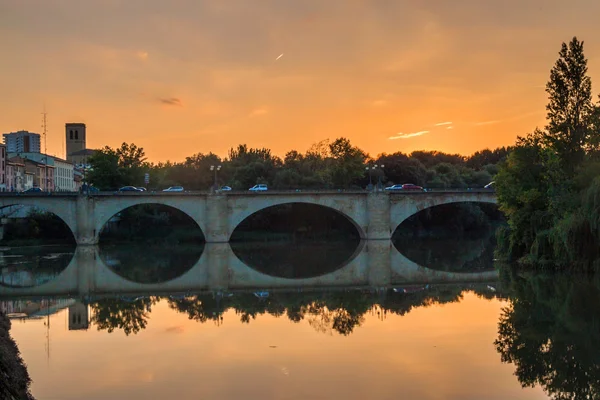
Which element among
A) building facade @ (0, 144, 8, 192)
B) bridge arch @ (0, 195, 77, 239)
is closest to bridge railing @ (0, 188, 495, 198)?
bridge arch @ (0, 195, 77, 239)

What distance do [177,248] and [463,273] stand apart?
29.6 m

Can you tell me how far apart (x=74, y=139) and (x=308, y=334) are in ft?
384

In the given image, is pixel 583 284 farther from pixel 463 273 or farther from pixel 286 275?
pixel 286 275

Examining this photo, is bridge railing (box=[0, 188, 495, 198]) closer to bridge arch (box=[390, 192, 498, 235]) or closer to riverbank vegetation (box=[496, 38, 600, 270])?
bridge arch (box=[390, 192, 498, 235])

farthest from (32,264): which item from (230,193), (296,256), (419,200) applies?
(419,200)

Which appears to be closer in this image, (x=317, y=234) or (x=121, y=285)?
(x=121, y=285)

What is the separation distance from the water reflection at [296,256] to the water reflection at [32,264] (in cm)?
1199

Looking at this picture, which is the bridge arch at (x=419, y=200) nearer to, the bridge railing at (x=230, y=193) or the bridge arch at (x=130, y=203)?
the bridge railing at (x=230, y=193)

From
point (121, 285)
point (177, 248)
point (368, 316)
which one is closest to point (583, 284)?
point (368, 316)

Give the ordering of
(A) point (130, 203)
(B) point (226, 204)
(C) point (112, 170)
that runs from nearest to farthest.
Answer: (A) point (130, 203), (B) point (226, 204), (C) point (112, 170)

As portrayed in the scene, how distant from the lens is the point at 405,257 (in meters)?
51.8

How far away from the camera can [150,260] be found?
51906mm

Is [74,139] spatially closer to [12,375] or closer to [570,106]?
[570,106]

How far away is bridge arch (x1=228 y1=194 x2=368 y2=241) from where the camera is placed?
214ft
